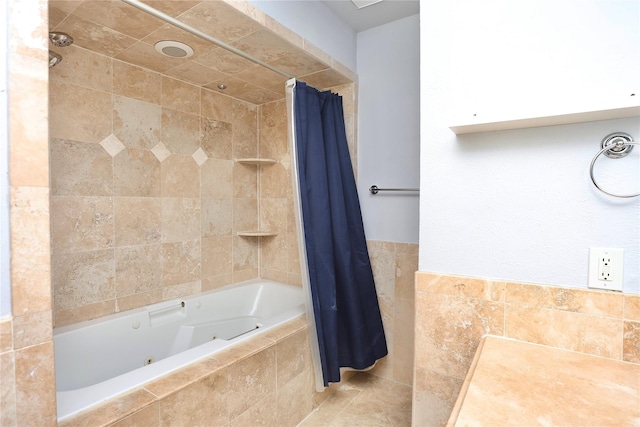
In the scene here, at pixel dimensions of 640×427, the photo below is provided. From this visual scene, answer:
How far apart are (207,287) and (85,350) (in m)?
0.82

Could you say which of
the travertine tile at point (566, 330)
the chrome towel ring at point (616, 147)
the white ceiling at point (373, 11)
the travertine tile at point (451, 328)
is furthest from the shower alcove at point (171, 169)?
the chrome towel ring at point (616, 147)

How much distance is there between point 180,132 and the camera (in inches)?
87.3

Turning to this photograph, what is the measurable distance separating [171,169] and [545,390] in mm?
2216

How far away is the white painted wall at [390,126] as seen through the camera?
2.14 metres

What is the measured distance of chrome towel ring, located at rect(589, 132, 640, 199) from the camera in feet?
3.04

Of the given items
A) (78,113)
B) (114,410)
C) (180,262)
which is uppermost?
(78,113)

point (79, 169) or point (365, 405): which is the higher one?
point (79, 169)

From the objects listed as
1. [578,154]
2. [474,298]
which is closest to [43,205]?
[474,298]

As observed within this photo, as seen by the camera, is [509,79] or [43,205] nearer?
[43,205]

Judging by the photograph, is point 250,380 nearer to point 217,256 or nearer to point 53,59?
point 217,256

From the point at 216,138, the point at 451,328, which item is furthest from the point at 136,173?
the point at 451,328

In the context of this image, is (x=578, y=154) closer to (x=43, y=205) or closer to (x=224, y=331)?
(x=43, y=205)

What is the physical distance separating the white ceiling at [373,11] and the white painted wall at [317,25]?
4 centimetres

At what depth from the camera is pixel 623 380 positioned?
83 cm
